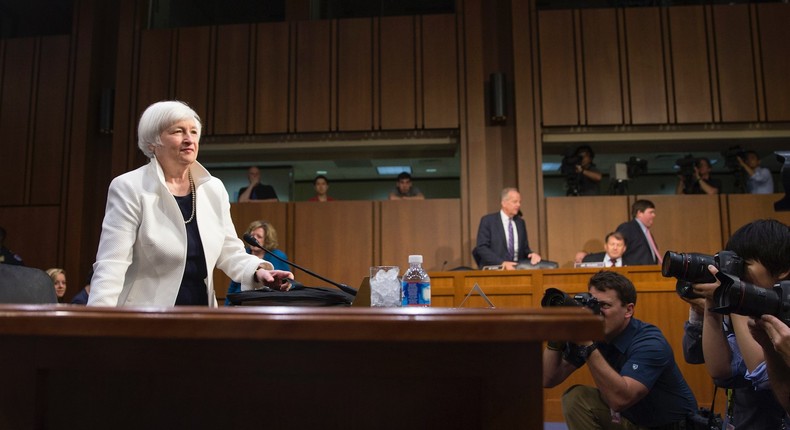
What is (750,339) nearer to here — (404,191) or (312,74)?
(404,191)

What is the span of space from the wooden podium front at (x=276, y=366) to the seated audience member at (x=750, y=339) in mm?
869

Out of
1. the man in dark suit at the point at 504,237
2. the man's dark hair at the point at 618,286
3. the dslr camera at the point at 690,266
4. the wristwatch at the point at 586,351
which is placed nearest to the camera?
the dslr camera at the point at 690,266

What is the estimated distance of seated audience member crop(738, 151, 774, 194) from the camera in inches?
249

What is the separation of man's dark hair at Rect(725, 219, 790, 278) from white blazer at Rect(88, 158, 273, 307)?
125cm

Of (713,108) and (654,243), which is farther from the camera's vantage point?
(713,108)

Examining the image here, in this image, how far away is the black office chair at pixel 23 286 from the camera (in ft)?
4.28

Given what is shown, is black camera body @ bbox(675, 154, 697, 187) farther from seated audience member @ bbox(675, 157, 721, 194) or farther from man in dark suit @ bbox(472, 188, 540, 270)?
man in dark suit @ bbox(472, 188, 540, 270)

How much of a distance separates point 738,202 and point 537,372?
Result: 20.3ft

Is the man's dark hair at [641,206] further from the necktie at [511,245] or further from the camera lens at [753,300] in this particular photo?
the camera lens at [753,300]

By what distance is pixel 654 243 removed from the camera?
5.73 meters

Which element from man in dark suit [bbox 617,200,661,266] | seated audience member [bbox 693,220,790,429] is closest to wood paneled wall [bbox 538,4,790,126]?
man in dark suit [bbox 617,200,661,266]

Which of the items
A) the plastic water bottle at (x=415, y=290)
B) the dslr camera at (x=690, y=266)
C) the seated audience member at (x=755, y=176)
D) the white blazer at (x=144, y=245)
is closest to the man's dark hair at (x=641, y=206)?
the seated audience member at (x=755, y=176)

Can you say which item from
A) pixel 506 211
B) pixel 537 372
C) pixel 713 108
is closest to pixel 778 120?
pixel 713 108

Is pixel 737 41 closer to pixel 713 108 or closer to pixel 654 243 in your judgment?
pixel 713 108
